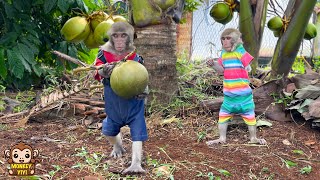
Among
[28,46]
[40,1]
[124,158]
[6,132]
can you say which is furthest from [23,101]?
[124,158]

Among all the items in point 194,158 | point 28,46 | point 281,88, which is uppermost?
point 28,46

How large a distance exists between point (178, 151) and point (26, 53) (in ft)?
7.33

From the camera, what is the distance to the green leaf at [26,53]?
4629 millimetres

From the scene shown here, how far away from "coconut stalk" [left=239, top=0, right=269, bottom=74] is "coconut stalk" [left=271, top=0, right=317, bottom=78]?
0.68 feet

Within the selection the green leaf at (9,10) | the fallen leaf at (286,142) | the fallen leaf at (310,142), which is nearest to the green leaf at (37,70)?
the green leaf at (9,10)

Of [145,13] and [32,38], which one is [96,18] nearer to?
[145,13]

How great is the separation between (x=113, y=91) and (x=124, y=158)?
18.0 inches

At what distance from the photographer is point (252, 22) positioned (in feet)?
14.0

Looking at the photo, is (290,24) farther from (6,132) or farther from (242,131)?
(6,132)

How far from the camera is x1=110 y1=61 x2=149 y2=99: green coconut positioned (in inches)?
100

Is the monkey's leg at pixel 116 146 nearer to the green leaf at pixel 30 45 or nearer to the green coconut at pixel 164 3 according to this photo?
the green coconut at pixel 164 3

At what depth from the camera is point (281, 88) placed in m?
4.12

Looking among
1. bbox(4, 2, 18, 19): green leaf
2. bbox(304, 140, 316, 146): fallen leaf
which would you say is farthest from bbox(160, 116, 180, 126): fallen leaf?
bbox(4, 2, 18, 19): green leaf

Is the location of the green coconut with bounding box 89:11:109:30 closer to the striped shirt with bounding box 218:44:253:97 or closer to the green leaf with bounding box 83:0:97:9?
the striped shirt with bounding box 218:44:253:97
